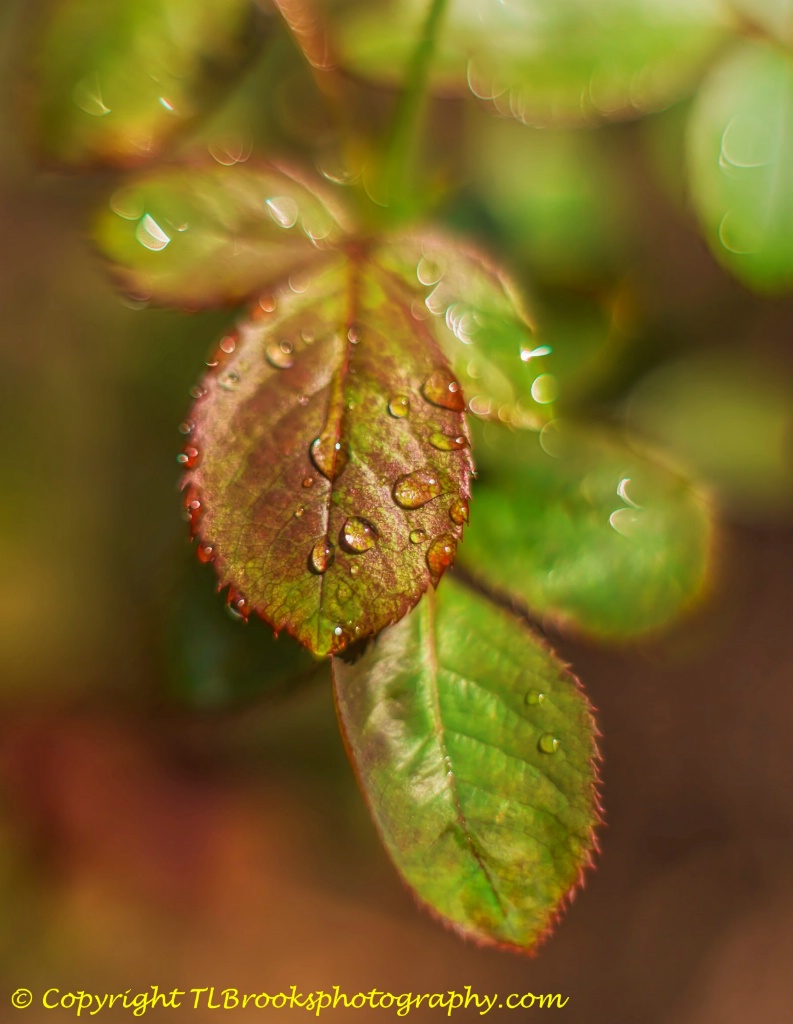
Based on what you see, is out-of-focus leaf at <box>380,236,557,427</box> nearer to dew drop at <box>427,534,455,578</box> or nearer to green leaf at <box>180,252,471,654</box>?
green leaf at <box>180,252,471,654</box>

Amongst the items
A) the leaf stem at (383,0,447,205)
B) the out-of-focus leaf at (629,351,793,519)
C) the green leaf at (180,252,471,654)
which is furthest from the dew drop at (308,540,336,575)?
the out-of-focus leaf at (629,351,793,519)

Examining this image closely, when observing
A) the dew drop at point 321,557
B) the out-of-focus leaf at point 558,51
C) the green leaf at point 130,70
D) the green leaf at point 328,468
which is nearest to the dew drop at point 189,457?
the green leaf at point 328,468

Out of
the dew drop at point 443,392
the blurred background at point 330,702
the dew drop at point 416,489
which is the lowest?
the blurred background at point 330,702

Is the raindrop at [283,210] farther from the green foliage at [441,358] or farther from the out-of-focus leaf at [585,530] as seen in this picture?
the out-of-focus leaf at [585,530]

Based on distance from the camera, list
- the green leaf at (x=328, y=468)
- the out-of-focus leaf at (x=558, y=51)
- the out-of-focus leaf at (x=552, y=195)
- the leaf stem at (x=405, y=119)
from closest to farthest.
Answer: the green leaf at (x=328, y=468) < the leaf stem at (x=405, y=119) < the out-of-focus leaf at (x=558, y=51) < the out-of-focus leaf at (x=552, y=195)

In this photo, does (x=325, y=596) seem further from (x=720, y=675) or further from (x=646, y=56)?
(x=720, y=675)

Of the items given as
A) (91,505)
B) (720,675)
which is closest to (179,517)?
(91,505)
